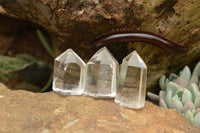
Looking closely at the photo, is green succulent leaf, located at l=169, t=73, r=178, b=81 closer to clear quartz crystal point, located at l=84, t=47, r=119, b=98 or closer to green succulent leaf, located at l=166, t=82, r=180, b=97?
green succulent leaf, located at l=166, t=82, r=180, b=97

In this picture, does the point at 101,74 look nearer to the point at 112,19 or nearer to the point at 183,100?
the point at 112,19

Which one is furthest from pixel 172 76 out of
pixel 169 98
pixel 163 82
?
pixel 169 98

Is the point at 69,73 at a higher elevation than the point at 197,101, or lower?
higher

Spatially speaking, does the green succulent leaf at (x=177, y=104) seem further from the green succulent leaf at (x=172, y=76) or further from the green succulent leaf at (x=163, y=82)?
the green succulent leaf at (x=172, y=76)

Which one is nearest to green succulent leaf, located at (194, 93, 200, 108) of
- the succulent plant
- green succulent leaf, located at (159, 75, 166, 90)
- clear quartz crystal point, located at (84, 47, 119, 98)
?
the succulent plant

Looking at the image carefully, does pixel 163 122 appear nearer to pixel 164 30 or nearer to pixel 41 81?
pixel 164 30
